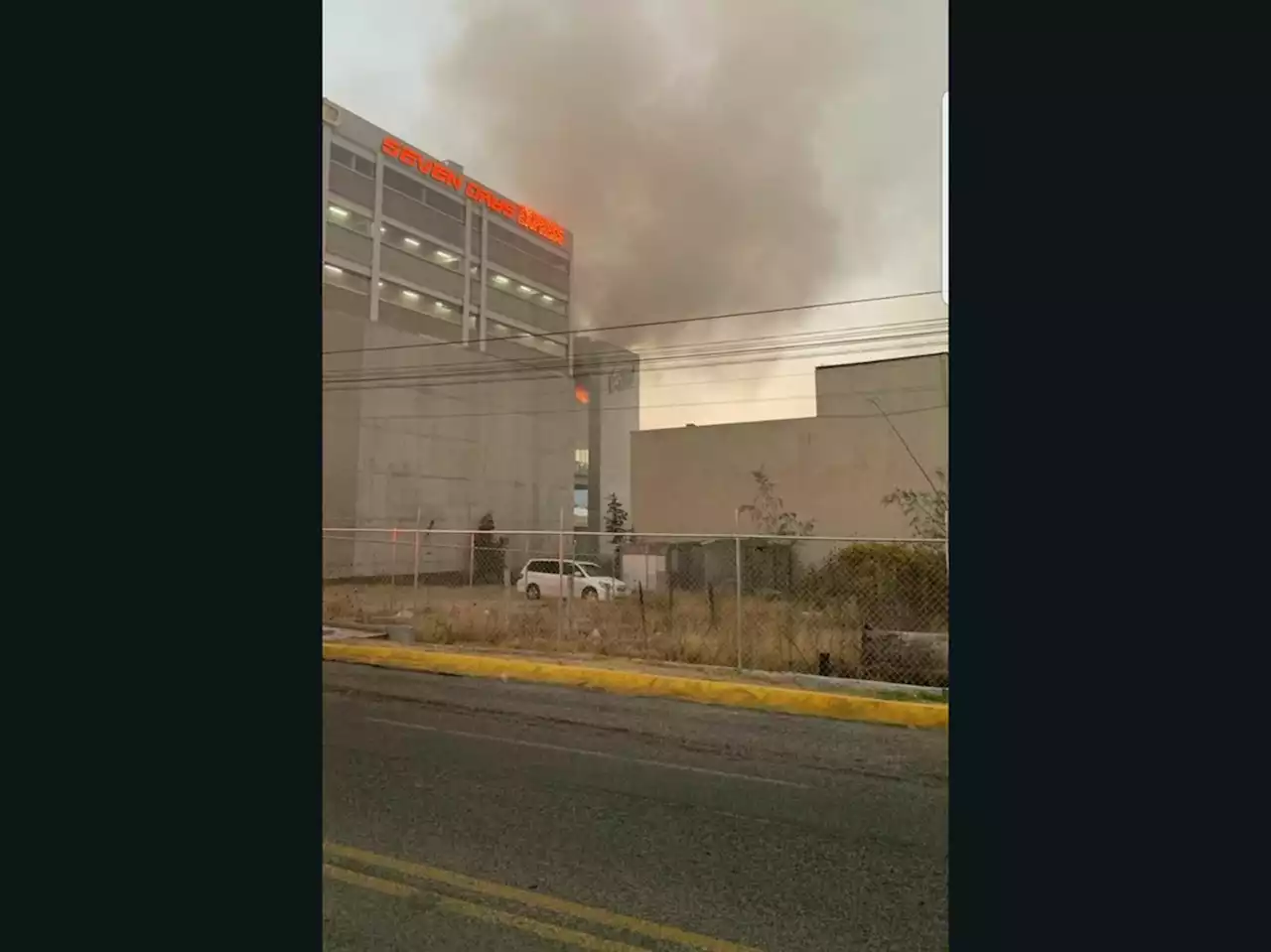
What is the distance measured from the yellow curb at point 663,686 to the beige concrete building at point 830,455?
11.8m

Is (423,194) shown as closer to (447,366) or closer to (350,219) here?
(350,219)

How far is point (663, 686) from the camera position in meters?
7.57

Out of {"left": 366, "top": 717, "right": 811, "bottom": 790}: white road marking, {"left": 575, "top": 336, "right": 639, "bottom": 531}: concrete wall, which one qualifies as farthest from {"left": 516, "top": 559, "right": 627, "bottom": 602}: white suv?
{"left": 575, "top": 336, "right": 639, "bottom": 531}: concrete wall

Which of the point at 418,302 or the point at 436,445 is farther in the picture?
the point at 418,302

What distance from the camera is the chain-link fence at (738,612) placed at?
832cm

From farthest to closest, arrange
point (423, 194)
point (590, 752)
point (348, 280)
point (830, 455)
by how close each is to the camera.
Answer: point (423, 194) → point (348, 280) → point (830, 455) → point (590, 752)

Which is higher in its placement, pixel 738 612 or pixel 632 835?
pixel 738 612

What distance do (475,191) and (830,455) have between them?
31.9 m

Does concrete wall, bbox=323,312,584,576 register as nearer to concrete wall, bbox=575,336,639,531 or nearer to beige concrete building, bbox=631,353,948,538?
concrete wall, bbox=575,336,639,531

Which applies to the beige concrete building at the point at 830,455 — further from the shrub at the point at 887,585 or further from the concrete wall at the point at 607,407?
the concrete wall at the point at 607,407

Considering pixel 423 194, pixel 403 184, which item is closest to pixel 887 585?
pixel 403 184

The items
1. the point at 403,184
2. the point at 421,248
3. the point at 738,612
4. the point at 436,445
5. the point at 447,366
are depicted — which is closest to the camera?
the point at 738,612

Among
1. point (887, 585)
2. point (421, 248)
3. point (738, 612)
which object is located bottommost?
point (738, 612)
